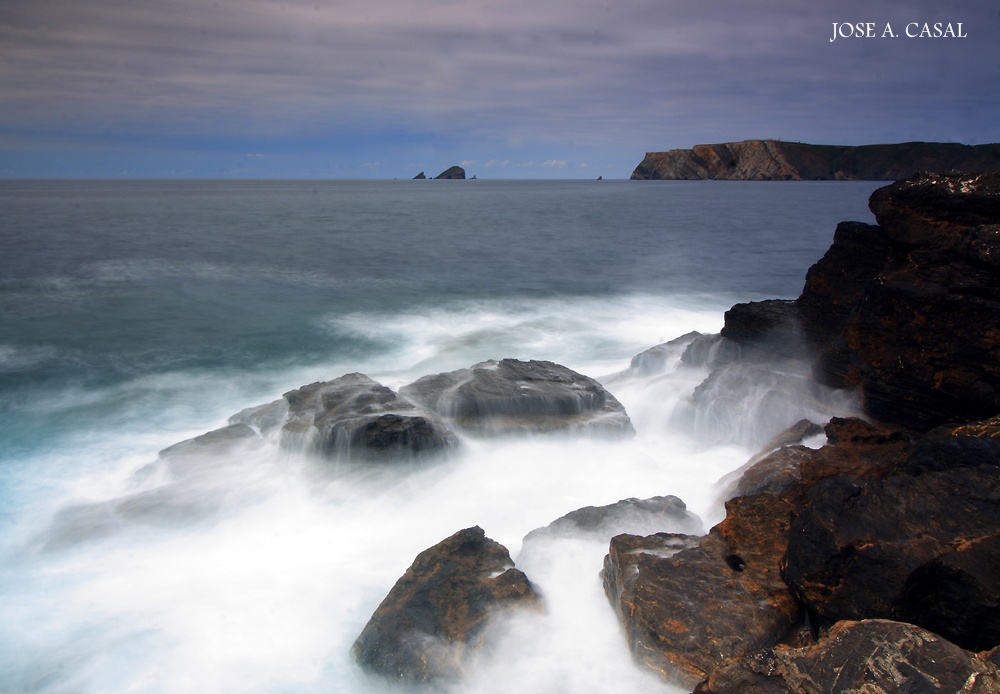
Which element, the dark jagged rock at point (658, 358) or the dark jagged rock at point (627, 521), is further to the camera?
the dark jagged rock at point (658, 358)

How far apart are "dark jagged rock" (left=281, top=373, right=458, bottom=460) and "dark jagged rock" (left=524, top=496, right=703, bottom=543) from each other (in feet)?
8.98

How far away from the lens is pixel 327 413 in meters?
10.5

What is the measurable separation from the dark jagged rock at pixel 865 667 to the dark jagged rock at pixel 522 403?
239 inches

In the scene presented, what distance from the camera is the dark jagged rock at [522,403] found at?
425 inches

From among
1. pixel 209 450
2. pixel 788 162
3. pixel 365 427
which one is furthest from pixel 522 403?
pixel 788 162

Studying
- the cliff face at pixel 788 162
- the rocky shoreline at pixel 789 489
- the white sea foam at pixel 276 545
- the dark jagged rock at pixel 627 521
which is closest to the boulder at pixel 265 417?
the rocky shoreline at pixel 789 489

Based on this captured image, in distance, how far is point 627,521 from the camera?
785 centimetres

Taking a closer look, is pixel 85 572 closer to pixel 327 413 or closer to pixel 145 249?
pixel 327 413

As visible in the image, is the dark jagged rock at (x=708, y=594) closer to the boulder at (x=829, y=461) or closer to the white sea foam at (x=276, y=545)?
the white sea foam at (x=276, y=545)

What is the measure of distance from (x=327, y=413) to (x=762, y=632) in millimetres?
6880

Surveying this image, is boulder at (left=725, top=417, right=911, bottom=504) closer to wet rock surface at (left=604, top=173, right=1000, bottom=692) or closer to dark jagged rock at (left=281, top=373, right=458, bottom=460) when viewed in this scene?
wet rock surface at (left=604, top=173, right=1000, bottom=692)

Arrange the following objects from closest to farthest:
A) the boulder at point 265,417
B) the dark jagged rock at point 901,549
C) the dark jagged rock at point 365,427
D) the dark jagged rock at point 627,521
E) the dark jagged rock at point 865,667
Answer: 1. the dark jagged rock at point 865,667
2. the dark jagged rock at point 901,549
3. the dark jagged rock at point 627,521
4. the dark jagged rock at point 365,427
5. the boulder at point 265,417

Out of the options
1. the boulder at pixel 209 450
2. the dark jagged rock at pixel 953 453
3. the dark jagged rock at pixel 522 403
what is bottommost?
the boulder at pixel 209 450

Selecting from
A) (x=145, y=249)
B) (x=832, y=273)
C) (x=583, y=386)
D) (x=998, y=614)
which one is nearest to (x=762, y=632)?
(x=998, y=614)
